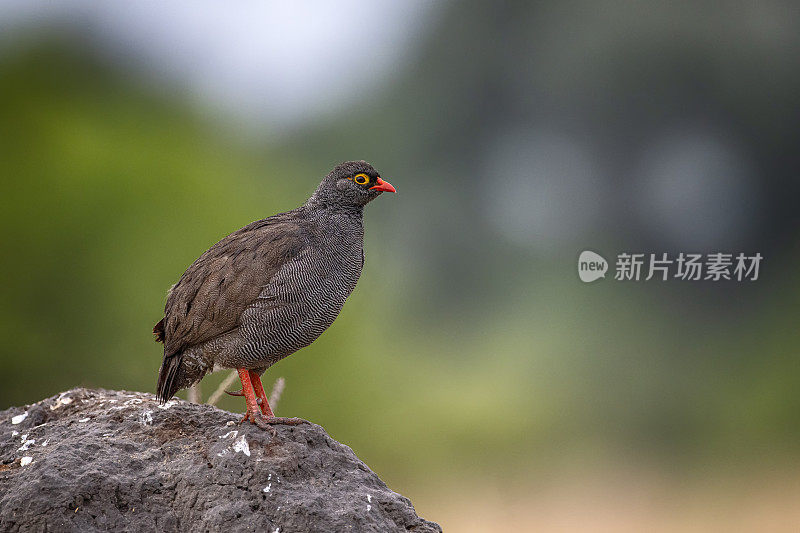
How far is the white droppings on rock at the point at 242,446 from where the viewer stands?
5847 millimetres

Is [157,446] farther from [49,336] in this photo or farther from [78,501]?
[49,336]

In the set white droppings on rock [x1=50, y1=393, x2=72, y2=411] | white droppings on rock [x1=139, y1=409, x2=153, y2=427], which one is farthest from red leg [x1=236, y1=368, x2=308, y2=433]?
white droppings on rock [x1=50, y1=393, x2=72, y2=411]

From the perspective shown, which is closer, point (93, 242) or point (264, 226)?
point (264, 226)

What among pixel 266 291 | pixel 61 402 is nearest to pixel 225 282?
pixel 266 291

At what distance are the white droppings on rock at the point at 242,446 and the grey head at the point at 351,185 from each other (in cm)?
188

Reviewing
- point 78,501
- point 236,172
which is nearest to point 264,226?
point 78,501

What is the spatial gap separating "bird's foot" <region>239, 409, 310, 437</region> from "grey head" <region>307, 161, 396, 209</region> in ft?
5.36

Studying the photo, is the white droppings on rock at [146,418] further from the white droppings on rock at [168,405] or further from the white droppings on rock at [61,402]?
the white droppings on rock at [61,402]

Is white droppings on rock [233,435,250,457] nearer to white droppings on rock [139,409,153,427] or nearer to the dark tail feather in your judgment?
white droppings on rock [139,409,153,427]

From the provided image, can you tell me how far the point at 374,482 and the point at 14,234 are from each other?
10666 mm

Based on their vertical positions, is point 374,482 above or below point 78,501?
above

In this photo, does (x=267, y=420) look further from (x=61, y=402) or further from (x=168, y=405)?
(x=61, y=402)

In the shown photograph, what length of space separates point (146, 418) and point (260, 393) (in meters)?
0.86

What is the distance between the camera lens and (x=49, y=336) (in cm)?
1394
